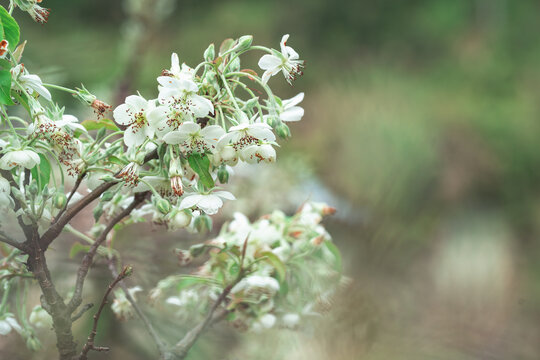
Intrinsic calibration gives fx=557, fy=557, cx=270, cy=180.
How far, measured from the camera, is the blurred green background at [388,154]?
56 centimetres

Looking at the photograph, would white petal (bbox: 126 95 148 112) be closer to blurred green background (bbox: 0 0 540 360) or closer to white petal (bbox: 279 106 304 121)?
white petal (bbox: 279 106 304 121)

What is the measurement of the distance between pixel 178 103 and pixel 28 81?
0.08 meters

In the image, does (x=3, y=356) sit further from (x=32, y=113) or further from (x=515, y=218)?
(x=515, y=218)

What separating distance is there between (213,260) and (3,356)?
0.16 meters

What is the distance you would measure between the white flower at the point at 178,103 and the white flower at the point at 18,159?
0.21 feet

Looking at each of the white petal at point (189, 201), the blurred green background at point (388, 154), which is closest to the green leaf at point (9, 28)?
the white petal at point (189, 201)

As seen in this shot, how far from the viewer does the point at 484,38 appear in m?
2.89

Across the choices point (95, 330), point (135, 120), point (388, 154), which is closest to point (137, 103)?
point (135, 120)

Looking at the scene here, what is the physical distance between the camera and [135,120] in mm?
293

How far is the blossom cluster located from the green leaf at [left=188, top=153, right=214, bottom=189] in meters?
0.09

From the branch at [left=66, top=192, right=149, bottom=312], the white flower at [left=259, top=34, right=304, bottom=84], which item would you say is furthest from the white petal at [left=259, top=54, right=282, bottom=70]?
the branch at [left=66, top=192, right=149, bottom=312]

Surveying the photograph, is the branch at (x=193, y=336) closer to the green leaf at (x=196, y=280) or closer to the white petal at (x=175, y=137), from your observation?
the green leaf at (x=196, y=280)

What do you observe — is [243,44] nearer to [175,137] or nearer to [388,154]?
[175,137]

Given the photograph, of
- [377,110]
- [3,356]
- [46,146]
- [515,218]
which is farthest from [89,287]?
[515,218]
